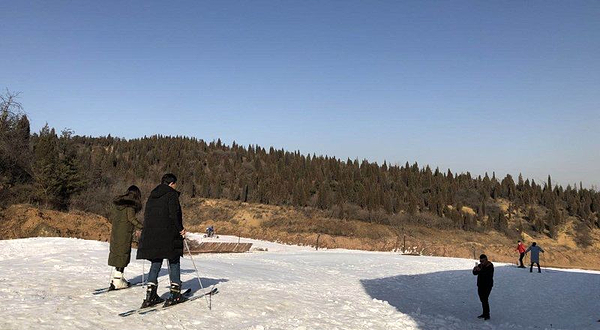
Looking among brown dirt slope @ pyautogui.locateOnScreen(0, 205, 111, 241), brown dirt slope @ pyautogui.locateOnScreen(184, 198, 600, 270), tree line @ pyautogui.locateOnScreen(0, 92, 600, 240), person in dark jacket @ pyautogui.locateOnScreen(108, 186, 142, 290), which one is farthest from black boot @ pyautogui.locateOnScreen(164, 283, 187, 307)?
brown dirt slope @ pyautogui.locateOnScreen(184, 198, 600, 270)

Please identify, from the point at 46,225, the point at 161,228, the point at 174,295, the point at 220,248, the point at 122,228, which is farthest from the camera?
the point at 220,248

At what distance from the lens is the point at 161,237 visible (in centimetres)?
741

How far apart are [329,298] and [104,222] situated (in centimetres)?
2249

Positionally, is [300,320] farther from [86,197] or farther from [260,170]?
[260,170]

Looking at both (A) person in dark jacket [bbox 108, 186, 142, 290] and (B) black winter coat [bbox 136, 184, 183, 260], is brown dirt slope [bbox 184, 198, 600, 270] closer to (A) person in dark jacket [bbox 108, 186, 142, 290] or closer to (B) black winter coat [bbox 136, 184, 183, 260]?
(A) person in dark jacket [bbox 108, 186, 142, 290]

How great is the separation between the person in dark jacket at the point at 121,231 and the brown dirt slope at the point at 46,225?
18.7 metres

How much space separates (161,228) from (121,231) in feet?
5.36

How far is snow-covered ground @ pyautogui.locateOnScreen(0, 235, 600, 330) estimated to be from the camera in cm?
691

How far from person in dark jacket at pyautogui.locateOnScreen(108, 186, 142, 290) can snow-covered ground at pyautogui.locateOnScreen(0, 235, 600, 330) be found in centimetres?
40

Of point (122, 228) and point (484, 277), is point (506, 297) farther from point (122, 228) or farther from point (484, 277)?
point (122, 228)

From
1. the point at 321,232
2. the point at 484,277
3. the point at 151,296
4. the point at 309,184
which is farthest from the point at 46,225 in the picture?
the point at 309,184

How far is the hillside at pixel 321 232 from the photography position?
26016 mm

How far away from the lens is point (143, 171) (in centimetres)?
9062

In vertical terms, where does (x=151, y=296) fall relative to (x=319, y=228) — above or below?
above
